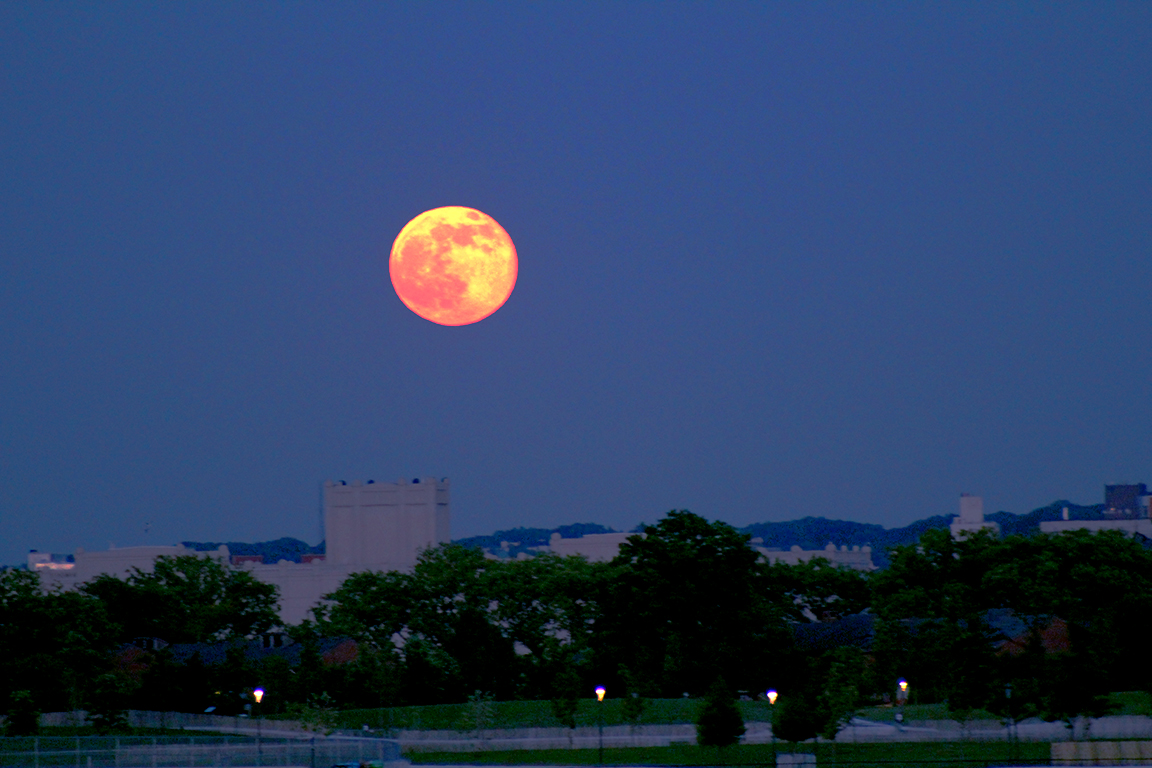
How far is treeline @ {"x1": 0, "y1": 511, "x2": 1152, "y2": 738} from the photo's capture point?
67.5 meters

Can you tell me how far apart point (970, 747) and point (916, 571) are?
31.1 meters

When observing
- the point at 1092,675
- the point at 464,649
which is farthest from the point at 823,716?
the point at 464,649

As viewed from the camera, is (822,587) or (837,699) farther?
(822,587)

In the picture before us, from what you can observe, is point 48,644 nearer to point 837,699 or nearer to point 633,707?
point 633,707

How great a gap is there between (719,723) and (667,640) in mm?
18814

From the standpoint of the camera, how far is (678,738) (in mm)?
68188

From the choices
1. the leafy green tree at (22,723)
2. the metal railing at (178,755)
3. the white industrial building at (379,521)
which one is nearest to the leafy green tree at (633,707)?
the metal railing at (178,755)

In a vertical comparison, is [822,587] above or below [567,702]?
above

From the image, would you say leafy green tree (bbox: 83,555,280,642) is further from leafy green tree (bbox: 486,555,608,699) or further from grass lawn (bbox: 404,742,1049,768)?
grass lawn (bbox: 404,742,1049,768)

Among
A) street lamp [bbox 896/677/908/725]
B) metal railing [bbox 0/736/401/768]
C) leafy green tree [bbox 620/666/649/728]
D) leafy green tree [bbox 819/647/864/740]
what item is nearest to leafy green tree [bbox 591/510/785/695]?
leafy green tree [bbox 620/666/649/728]

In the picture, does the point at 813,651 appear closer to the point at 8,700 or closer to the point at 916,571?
the point at 916,571

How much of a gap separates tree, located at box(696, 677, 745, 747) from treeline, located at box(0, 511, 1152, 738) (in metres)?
2.03

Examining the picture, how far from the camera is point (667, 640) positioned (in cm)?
8088

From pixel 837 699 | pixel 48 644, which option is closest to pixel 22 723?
pixel 48 644
